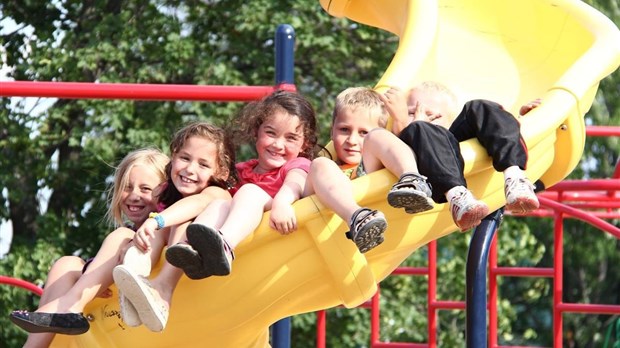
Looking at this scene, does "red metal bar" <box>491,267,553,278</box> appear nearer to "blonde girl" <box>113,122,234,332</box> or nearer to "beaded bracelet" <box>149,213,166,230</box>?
"blonde girl" <box>113,122,234,332</box>

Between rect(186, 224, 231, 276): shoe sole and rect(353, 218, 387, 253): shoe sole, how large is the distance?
0.37 metres

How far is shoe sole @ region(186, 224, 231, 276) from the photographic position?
136 inches

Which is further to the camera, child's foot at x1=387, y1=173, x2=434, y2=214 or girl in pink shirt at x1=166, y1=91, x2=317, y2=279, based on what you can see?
girl in pink shirt at x1=166, y1=91, x2=317, y2=279

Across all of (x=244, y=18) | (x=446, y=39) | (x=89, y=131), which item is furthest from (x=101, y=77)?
(x=446, y=39)

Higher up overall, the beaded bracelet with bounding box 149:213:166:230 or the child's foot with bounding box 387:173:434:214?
the child's foot with bounding box 387:173:434:214

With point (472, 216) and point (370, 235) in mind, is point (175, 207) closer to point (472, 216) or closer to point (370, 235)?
point (370, 235)

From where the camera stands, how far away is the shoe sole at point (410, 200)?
3.36 meters

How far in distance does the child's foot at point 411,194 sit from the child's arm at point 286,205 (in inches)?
12.1

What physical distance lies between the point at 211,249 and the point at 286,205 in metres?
0.27

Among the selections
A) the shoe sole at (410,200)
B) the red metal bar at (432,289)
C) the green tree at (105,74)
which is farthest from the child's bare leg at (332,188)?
the green tree at (105,74)

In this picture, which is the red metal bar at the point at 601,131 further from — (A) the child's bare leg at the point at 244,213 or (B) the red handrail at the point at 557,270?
(A) the child's bare leg at the point at 244,213

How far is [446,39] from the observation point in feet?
16.0

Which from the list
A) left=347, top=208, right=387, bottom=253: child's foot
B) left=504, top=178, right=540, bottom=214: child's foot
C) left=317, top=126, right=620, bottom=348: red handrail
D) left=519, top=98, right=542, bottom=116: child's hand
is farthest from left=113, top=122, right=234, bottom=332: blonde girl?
left=317, top=126, right=620, bottom=348: red handrail

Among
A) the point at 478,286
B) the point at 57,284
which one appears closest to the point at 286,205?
the point at 57,284
